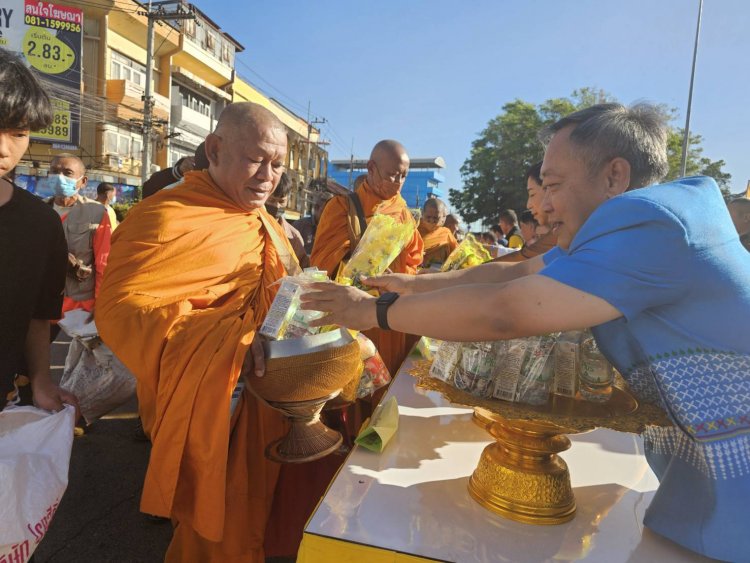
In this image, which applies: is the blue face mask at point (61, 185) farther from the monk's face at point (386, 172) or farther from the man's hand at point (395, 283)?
the man's hand at point (395, 283)

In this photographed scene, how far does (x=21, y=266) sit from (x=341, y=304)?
113 cm

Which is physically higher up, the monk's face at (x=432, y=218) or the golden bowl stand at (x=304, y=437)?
the monk's face at (x=432, y=218)

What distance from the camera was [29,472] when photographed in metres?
1.37

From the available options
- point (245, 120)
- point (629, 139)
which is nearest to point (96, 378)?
point (245, 120)

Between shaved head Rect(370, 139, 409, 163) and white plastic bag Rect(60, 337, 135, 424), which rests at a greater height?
shaved head Rect(370, 139, 409, 163)

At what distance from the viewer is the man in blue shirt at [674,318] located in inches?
36.1

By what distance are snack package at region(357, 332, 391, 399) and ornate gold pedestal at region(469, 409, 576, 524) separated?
0.80m

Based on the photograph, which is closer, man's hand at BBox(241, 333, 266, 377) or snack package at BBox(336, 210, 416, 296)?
man's hand at BBox(241, 333, 266, 377)

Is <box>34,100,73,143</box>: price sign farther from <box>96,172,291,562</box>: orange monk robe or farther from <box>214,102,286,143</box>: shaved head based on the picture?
<box>96,172,291,562</box>: orange monk robe

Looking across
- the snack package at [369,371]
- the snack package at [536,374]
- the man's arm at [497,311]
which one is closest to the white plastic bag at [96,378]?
the snack package at [369,371]

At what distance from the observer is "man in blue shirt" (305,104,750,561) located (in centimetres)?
92

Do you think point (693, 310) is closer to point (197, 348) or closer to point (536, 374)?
point (536, 374)

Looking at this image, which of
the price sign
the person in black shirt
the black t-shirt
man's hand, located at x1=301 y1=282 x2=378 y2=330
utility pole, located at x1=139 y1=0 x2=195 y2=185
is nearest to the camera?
man's hand, located at x1=301 y1=282 x2=378 y2=330

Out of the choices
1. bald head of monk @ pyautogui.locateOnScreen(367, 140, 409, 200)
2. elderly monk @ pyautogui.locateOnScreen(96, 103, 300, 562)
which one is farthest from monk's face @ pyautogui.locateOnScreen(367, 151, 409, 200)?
elderly monk @ pyautogui.locateOnScreen(96, 103, 300, 562)
